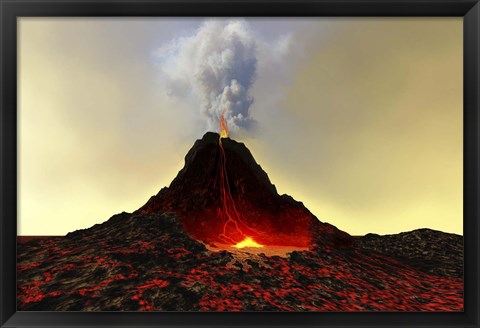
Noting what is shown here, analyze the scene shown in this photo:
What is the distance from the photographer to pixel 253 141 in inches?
68.3

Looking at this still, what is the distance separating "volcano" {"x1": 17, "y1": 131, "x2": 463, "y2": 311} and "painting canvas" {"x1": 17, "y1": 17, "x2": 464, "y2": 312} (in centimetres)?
1

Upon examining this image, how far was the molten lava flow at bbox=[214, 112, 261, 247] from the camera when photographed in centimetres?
172

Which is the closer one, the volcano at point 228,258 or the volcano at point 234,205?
the volcano at point 228,258

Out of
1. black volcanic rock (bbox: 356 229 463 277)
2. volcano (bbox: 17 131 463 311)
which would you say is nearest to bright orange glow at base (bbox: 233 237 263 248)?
volcano (bbox: 17 131 463 311)

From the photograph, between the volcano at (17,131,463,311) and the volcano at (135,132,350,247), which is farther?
the volcano at (135,132,350,247)

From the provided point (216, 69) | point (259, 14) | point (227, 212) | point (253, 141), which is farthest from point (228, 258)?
point (259, 14)

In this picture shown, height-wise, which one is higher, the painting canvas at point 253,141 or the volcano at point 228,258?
the painting canvas at point 253,141

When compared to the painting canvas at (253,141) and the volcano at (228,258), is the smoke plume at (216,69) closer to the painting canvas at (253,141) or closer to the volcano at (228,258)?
the painting canvas at (253,141)

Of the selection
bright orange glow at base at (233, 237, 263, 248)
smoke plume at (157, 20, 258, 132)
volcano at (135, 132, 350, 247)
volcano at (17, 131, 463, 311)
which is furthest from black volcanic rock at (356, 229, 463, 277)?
smoke plume at (157, 20, 258, 132)

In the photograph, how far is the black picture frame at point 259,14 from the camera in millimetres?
1640

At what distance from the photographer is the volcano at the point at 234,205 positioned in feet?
5.65

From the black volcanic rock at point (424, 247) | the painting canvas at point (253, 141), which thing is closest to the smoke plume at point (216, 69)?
the painting canvas at point (253, 141)

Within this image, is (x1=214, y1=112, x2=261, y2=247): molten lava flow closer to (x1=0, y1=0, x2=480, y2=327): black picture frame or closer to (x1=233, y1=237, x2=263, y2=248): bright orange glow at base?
(x1=233, y1=237, x2=263, y2=248): bright orange glow at base

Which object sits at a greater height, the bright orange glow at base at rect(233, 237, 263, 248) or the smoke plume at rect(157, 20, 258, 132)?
the smoke plume at rect(157, 20, 258, 132)
